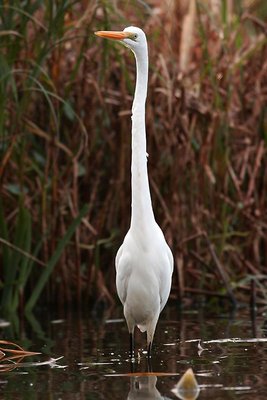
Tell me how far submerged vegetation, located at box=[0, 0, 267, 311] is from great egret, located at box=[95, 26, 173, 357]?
1.68 m

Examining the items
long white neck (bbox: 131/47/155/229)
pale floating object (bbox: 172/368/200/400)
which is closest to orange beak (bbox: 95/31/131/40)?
long white neck (bbox: 131/47/155/229)

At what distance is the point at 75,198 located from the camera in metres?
7.48

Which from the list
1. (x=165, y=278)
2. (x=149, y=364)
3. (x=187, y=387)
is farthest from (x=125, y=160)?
(x=187, y=387)

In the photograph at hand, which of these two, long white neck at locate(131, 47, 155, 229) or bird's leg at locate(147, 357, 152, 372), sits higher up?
long white neck at locate(131, 47, 155, 229)

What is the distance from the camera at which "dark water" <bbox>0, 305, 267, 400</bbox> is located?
4.55m

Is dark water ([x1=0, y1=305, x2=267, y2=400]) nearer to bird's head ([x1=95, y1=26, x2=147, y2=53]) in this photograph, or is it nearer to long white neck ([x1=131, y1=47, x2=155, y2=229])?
long white neck ([x1=131, y1=47, x2=155, y2=229])

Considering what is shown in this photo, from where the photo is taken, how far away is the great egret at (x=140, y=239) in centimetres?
522

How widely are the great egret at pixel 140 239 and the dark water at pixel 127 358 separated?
14.5 inches

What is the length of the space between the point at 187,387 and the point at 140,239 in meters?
1.13

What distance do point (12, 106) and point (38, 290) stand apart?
1.33 meters

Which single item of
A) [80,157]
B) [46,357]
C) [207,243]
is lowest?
[46,357]

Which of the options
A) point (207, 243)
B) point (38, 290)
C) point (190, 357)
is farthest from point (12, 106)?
point (190, 357)

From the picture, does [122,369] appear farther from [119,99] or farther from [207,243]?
[119,99]

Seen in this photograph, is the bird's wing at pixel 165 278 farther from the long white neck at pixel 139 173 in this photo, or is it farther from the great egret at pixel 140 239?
the long white neck at pixel 139 173
